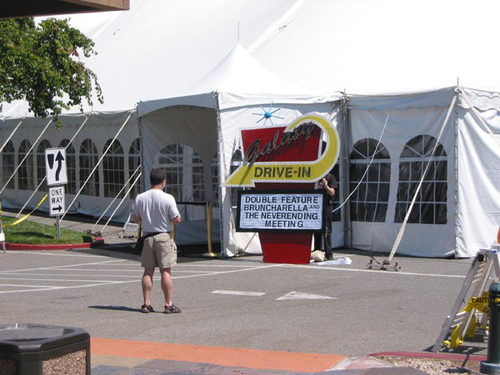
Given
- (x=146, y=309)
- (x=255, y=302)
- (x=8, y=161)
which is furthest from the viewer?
(x=8, y=161)

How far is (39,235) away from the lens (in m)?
18.8

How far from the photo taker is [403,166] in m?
15.1

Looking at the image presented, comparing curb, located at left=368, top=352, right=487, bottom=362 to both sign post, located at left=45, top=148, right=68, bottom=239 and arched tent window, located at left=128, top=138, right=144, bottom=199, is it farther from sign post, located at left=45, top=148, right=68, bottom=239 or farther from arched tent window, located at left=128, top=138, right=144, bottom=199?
arched tent window, located at left=128, top=138, right=144, bottom=199

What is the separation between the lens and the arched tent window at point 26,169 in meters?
26.9

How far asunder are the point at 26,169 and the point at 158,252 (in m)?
19.2

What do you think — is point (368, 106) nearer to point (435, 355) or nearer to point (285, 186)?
point (285, 186)

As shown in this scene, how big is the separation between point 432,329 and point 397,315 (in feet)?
2.63

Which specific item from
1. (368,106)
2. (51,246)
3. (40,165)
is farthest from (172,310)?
(40,165)

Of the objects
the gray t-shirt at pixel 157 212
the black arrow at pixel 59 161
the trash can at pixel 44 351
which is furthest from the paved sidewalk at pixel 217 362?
the black arrow at pixel 59 161

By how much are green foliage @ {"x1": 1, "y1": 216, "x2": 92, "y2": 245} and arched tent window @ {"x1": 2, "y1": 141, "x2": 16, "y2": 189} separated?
780cm

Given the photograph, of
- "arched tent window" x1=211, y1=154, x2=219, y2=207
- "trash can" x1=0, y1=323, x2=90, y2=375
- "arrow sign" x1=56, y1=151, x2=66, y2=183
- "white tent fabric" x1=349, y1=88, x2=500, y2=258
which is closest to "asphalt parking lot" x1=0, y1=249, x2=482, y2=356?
"white tent fabric" x1=349, y1=88, x2=500, y2=258

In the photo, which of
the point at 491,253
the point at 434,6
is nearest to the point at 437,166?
the point at 434,6

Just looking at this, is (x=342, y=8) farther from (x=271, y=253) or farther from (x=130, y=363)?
(x=130, y=363)

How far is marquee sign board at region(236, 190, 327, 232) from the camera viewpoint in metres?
14.0
